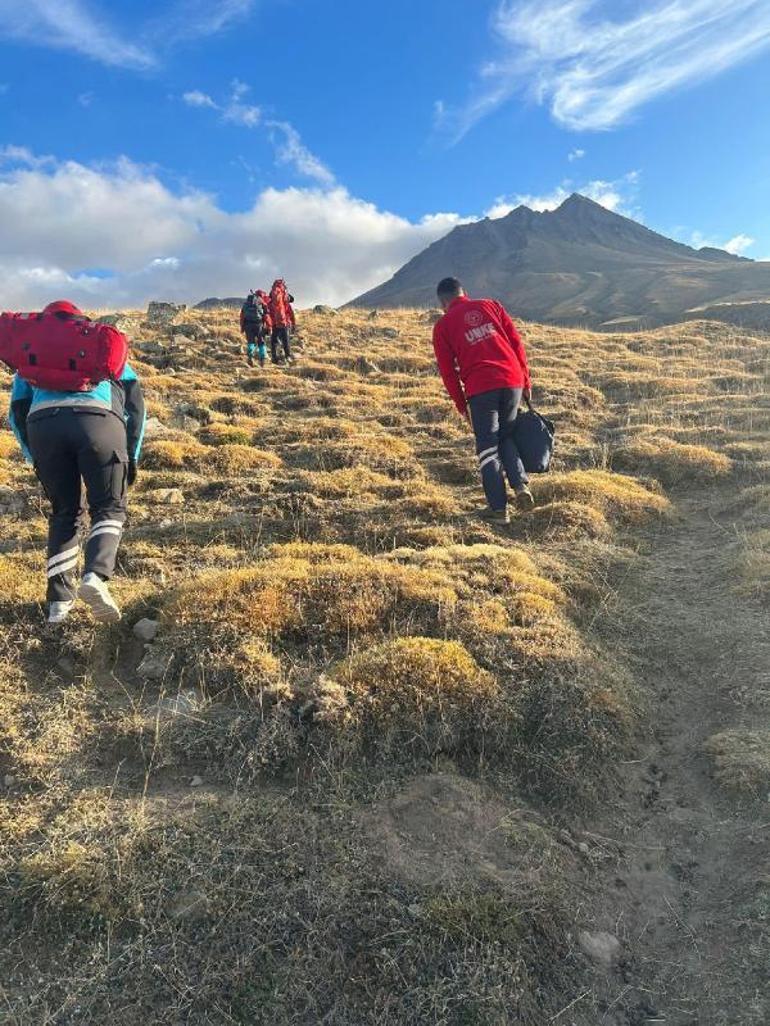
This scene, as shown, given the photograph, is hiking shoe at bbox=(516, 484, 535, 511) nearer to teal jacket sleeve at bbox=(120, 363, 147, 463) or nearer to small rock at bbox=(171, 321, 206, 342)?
teal jacket sleeve at bbox=(120, 363, 147, 463)

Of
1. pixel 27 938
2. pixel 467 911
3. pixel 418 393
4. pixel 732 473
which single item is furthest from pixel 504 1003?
pixel 418 393

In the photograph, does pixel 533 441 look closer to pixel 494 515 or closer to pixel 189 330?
pixel 494 515

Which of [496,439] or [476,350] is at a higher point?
[476,350]

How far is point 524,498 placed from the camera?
7914 millimetres

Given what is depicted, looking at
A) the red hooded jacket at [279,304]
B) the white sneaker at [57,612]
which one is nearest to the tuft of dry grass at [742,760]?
the white sneaker at [57,612]

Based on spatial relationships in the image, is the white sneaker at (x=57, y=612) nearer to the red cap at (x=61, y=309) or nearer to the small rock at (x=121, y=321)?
the red cap at (x=61, y=309)

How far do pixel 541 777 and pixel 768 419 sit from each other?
11403 mm

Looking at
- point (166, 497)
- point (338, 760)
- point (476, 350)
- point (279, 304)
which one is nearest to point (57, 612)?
point (338, 760)

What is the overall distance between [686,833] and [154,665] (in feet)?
11.0

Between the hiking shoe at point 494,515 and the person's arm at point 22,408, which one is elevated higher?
the person's arm at point 22,408

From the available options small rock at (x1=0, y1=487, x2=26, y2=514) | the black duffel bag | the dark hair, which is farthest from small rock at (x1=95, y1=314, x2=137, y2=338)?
the black duffel bag

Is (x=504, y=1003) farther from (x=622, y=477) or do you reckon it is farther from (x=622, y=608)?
(x=622, y=477)

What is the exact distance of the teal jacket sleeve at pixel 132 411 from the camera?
5.27 metres

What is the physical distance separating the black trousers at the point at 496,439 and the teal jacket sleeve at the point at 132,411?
3.70 metres
